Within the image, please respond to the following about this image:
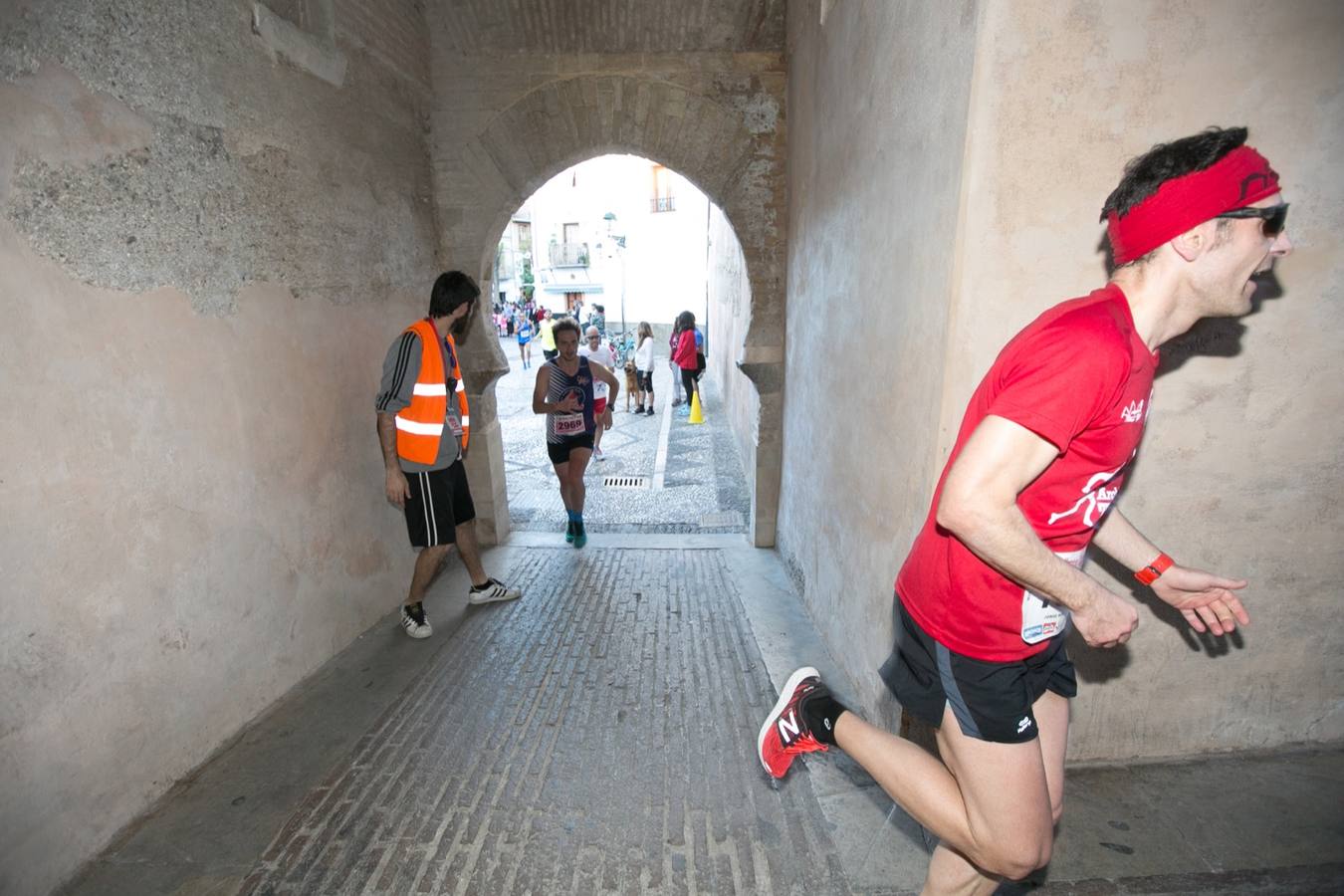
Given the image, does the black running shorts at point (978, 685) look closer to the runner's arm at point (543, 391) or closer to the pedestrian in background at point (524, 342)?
the runner's arm at point (543, 391)

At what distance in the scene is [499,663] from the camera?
137 inches

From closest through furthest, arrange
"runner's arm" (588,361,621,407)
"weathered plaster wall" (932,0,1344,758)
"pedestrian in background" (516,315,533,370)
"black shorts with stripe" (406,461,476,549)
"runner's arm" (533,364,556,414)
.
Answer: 1. "weathered plaster wall" (932,0,1344,758)
2. "black shorts with stripe" (406,461,476,549)
3. "runner's arm" (533,364,556,414)
4. "runner's arm" (588,361,621,407)
5. "pedestrian in background" (516,315,533,370)

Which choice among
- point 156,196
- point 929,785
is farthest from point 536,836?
point 156,196

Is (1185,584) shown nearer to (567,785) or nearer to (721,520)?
(567,785)

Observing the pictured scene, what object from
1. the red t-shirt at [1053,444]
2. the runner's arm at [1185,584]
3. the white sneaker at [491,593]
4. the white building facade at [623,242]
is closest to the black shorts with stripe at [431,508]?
the white sneaker at [491,593]

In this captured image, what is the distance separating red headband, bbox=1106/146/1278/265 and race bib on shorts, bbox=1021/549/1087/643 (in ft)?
2.42

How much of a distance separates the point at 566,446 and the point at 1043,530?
4304 mm

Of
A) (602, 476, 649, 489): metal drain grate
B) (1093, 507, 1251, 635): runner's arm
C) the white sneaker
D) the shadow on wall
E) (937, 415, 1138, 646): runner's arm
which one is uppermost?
the shadow on wall

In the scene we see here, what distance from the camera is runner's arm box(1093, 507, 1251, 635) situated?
1673 millimetres

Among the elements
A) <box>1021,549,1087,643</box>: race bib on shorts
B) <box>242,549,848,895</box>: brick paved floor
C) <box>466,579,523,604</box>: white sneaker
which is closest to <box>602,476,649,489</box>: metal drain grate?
<box>466,579,523,604</box>: white sneaker

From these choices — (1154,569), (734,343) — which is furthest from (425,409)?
(734,343)

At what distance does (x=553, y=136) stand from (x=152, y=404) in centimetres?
348

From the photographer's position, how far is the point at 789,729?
2.08 meters

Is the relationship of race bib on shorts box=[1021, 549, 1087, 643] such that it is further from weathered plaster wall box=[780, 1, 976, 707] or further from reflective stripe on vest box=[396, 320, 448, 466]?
reflective stripe on vest box=[396, 320, 448, 466]
